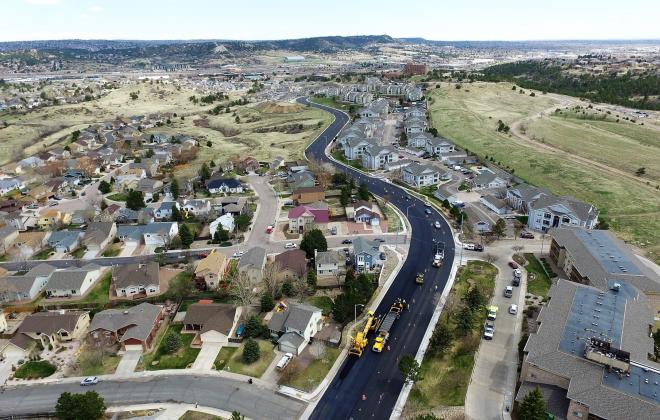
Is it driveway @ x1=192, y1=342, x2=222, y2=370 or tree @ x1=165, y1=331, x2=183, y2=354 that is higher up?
tree @ x1=165, y1=331, x2=183, y2=354

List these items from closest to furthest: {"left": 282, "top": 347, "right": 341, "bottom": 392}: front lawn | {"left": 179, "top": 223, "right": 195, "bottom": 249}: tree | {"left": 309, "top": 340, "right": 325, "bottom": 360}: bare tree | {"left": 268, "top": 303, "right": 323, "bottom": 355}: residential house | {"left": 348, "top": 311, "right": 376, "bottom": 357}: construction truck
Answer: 1. {"left": 282, "top": 347, "right": 341, "bottom": 392}: front lawn
2. {"left": 348, "top": 311, "right": 376, "bottom": 357}: construction truck
3. {"left": 309, "top": 340, "right": 325, "bottom": 360}: bare tree
4. {"left": 268, "top": 303, "right": 323, "bottom": 355}: residential house
5. {"left": 179, "top": 223, "right": 195, "bottom": 249}: tree

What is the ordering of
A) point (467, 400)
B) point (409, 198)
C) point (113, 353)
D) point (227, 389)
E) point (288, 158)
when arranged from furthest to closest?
1. point (288, 158)
2. point (409, 198)
3. point (113, 353)
4. point (227, 389)
5. point (467, 400)

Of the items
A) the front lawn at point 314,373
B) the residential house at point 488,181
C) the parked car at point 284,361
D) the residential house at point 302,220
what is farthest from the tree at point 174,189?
the residential house at point 488,181

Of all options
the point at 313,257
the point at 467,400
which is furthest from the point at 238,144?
the point at 467,400

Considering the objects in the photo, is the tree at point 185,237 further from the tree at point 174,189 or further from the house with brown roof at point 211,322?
the tree at point 174,189

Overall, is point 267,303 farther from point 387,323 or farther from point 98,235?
point 98,235

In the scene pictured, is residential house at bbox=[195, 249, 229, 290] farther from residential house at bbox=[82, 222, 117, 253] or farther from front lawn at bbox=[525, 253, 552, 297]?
front lawn at bbox=[525, 253, 552, 297]

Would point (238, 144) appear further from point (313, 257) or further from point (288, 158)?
point (313, 257)

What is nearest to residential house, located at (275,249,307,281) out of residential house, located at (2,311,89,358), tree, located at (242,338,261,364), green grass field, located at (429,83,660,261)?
tree, located at (242,338,261,364)
